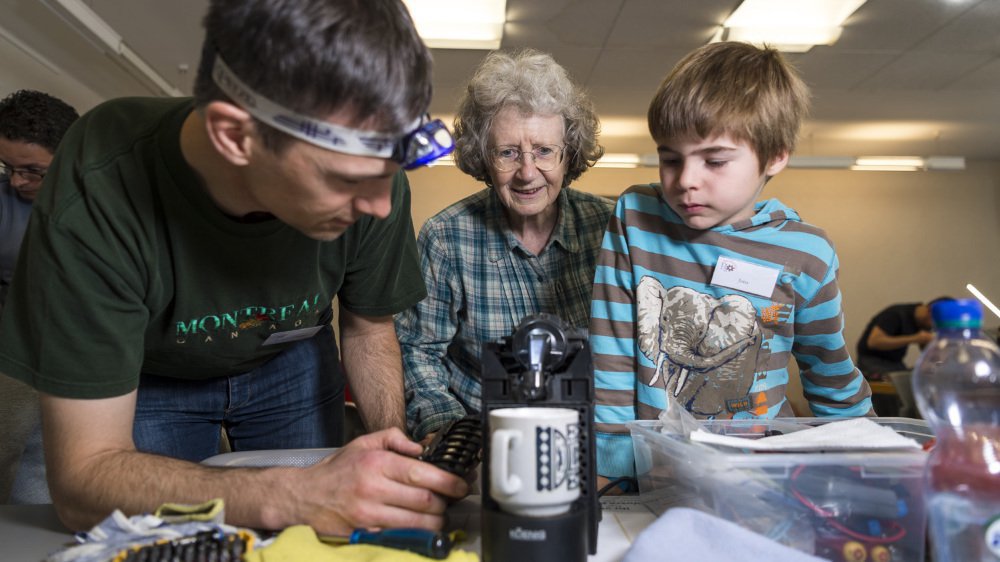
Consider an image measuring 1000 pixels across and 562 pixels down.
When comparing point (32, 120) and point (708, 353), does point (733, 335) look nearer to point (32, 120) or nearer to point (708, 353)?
point (708, 353)

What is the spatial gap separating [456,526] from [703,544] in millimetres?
319

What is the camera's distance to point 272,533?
33.9 inches

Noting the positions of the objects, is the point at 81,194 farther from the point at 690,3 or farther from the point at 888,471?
the point at 690,3

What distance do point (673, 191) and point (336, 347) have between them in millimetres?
842

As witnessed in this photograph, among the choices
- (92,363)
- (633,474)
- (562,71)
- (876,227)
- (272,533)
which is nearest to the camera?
(272,533)

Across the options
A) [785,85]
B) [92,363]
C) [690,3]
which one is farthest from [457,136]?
[690,3]

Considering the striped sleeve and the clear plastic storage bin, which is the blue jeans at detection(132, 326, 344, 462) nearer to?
the striped sleeve

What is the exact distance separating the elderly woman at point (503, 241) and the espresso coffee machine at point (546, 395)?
0.93 metres

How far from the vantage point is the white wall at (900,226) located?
333 inches

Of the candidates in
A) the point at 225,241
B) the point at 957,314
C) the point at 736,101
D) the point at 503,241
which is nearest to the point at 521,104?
the point at 503,241

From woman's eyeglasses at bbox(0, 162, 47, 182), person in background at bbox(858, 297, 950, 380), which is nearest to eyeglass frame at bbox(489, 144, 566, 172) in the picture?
woman's eyeglasses at bbox(0, 162, 47, 182)

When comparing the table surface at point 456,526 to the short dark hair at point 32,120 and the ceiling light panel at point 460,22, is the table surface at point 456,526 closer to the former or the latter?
the short dark hair at point 32,120

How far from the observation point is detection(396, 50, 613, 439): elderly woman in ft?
5.79

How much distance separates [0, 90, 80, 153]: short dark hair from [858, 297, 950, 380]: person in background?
19.4 ft
